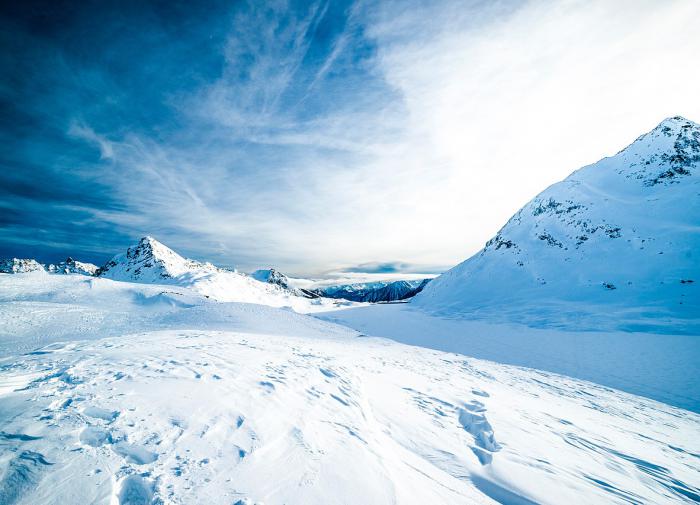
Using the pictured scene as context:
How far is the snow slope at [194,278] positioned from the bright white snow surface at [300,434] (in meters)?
34.6

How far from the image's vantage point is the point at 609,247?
106ft

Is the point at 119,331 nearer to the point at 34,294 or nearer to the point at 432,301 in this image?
the point at 34,294

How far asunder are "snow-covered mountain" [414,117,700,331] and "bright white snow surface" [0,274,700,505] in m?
21.4

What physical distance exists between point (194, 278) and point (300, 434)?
63927 millimetres

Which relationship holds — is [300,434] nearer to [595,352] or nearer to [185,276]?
[595,352]

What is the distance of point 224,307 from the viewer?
701 inches

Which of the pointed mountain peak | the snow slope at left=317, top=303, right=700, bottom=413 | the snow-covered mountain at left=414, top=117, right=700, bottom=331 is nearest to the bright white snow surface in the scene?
the snow slope at left=317, top=303, right=700, bottom=413

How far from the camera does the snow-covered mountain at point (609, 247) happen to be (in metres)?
25.0

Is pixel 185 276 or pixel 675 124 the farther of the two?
pixel 185 276

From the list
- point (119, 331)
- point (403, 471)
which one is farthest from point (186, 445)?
point (119, 331)

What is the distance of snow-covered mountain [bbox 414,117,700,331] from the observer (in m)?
25.0

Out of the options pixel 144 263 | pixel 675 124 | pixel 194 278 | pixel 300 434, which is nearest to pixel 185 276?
pixel 194 278

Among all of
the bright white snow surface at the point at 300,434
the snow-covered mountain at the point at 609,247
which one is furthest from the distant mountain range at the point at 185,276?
the bright white snow surface at the point at 300,434

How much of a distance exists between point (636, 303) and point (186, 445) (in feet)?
110
